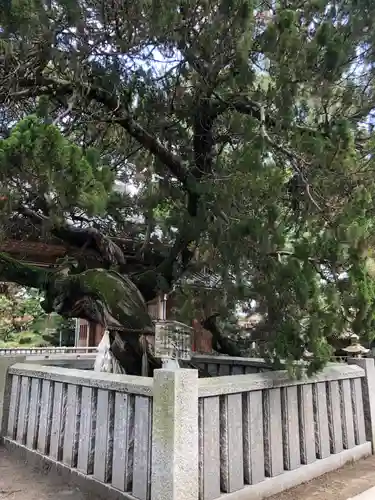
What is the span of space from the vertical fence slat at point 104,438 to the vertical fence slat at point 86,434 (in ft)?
0.31

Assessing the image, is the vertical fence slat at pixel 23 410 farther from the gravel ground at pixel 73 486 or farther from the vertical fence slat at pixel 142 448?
the vertical fence slat at pixel 142 448

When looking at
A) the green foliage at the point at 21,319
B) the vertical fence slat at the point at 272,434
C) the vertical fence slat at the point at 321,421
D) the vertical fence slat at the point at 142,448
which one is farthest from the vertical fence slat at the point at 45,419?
the green foliage at the point at 21,319

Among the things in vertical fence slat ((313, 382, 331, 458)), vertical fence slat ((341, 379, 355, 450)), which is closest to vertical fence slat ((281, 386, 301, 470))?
vertical fence slat ((313, 382, 331, 458))

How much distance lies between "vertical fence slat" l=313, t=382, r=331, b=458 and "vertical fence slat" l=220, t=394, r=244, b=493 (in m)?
1.23

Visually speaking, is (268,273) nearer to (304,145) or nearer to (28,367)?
(304,145)

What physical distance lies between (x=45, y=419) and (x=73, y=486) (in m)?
0.88

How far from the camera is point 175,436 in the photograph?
2.90 meters

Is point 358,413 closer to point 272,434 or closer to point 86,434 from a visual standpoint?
point 272,434

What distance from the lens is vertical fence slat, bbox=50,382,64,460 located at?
407 centimetres

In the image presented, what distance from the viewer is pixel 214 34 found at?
3.82 m

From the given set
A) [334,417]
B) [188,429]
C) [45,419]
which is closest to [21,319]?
[45,419]

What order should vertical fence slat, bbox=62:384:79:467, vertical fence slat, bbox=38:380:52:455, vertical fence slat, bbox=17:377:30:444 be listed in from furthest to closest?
vertical fence slat, bbox=17:377:30:444 < vertical fence slat, bbox=38:380:52:455 < vertical fence slat, bbox=62:384:79:467

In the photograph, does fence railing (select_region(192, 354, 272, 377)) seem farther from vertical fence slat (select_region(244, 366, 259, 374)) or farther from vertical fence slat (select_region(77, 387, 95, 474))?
vertical fence slat (select_region(77, 387, 95, 474))

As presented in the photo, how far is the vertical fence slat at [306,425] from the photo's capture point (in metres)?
4.13
